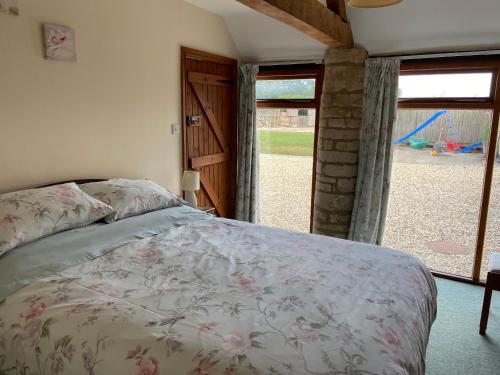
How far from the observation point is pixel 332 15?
3.26 m

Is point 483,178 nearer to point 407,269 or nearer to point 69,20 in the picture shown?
point 407,269

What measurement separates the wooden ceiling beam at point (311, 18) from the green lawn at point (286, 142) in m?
1.18

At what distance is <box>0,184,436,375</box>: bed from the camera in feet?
4.34

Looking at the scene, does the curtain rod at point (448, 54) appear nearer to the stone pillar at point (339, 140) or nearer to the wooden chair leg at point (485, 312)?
the stone pillar at point (339, 140)

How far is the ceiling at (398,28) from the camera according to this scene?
320 centimetres

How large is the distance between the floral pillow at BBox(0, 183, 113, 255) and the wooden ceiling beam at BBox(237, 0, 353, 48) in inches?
60.9

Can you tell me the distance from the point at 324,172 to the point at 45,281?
285cm

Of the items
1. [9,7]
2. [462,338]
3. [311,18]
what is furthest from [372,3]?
[462,338]

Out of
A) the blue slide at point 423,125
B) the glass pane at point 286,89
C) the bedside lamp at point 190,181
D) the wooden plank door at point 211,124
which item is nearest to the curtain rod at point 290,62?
the glass pane at point 286,89

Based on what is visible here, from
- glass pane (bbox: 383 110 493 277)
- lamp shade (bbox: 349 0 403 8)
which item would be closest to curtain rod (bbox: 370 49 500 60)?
glass pane (bbox: 383 110 493 277)

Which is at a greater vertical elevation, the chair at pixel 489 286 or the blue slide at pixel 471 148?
the blue slide at pixel 471 148

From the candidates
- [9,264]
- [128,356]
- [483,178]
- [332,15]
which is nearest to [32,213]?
[9,264]

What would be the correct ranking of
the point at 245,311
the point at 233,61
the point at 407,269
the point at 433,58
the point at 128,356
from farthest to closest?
1. the point at 233,61
2. the point at 433,58
3. the point at 407,269
4. the point at 245,311
5. the point at 128,356

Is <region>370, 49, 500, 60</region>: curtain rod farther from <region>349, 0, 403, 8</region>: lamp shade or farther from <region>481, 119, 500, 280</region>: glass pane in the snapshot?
→ <region>349, 0, 403, 8</region>: lamp shade
